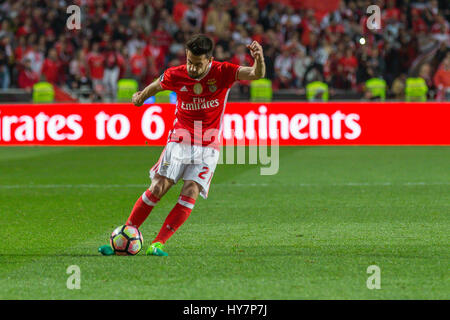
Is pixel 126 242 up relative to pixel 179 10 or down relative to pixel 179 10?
down

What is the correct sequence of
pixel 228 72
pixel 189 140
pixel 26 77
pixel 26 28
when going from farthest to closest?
1. pixel 26 28
2. pixel 26 77
3. pixel 189 140
4. pixel 228 72

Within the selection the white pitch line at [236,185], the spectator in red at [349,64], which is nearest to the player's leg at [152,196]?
the white pitch line at [236,185]

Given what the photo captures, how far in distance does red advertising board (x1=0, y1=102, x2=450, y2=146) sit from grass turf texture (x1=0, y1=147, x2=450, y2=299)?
1.97 meters

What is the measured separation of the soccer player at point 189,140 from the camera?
7273mm

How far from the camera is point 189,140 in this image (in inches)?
291

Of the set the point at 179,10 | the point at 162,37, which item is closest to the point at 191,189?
the point at 162,37

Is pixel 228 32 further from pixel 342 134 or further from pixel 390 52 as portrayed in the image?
pixel 342 134

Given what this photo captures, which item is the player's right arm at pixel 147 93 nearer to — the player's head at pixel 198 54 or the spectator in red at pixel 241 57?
the player's head at pixel 198 54

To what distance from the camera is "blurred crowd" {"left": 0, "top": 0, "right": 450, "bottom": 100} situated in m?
21.6

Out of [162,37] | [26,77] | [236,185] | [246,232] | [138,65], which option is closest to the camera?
[246,232]

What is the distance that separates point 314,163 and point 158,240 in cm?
854

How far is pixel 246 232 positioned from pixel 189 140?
4.94 feet

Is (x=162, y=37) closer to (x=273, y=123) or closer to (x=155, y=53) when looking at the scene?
(x=155, y=53)
